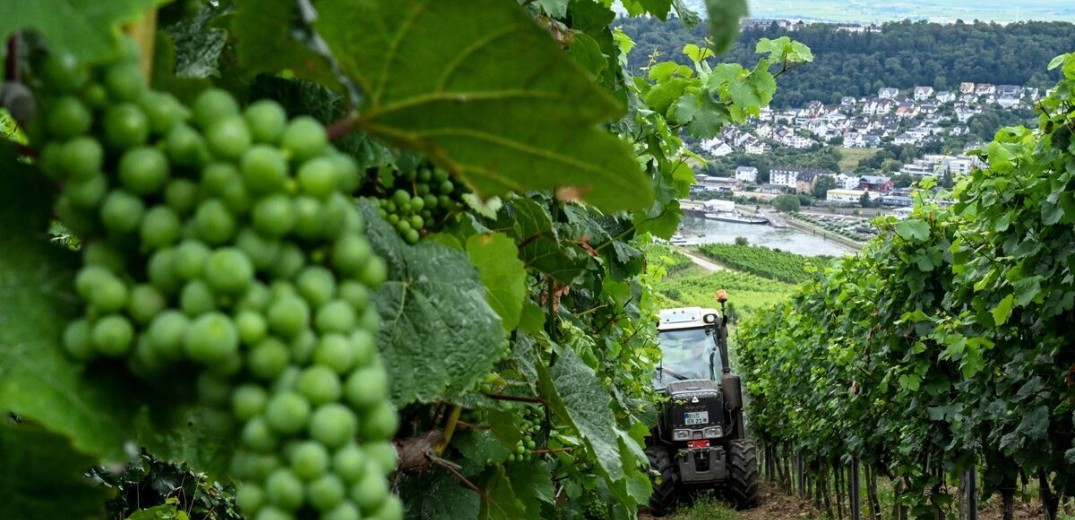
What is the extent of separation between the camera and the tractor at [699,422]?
1376 cm

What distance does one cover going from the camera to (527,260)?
252cm

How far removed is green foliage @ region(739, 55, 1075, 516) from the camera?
5.67 m

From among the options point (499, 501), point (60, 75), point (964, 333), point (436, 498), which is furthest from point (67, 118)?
point (964, 333)

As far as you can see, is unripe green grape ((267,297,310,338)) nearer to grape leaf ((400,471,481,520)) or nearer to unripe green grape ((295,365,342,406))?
unripe green grape ((295,365,342,406))

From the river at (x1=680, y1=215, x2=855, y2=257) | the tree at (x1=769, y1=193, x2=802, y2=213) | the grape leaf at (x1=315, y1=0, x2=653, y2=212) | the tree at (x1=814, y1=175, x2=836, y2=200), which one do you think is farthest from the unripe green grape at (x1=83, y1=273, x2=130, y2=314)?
the tree at (x1=814, y1=175, x2=836, y2=200)

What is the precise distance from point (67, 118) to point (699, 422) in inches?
542

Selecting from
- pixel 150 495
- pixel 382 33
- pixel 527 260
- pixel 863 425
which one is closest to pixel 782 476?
pixel 863 425

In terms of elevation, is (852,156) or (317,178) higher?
(317,178)

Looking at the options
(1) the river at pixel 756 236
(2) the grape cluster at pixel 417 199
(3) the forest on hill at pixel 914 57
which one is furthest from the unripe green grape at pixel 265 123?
(3) the forest on hill at pixel 914 57

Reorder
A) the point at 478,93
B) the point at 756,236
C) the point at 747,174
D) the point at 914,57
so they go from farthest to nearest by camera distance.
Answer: the point at 914,57 < the point at 747,174 < the point at 756,236 < the point at 478,93

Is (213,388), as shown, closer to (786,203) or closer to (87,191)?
(87,191)

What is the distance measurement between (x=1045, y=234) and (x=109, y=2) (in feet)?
20.3

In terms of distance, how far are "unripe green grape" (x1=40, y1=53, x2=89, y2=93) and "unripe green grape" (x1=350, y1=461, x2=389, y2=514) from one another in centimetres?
29

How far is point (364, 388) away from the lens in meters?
0.55
